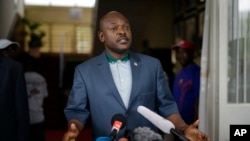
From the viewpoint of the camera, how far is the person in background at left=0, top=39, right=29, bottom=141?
9.93 feet

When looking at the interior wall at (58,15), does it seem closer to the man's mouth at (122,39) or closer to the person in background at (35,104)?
the person in background at (35,104)

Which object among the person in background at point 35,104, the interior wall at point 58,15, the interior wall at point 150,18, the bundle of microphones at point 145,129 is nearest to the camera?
the bundle of microphones at point 145,129

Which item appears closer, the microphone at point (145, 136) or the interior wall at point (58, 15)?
the microphone at point (145, 136)

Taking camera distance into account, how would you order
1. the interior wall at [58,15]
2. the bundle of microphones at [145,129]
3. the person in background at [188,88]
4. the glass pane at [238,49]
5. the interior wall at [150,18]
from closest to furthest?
the bundle of microphones at [145,129]
the glass pane at [238,49]
the person in background at [188,88]
the interior wall at [150,18]
the interior wall at [58,15]

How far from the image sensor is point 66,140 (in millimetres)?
1657

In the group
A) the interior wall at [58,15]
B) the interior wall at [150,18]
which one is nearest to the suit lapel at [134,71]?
the interior wall at [150,18]

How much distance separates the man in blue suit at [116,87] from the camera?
2.02 m

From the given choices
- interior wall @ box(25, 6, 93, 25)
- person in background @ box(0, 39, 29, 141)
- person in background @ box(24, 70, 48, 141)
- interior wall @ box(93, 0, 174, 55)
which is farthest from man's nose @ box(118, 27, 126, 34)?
interior wall @ box(25, 6, 93, 25)

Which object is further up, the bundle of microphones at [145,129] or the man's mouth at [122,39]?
the man's mouth at [122,39]

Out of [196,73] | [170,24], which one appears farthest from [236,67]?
[170,24]

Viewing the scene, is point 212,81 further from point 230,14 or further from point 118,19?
point 118,19

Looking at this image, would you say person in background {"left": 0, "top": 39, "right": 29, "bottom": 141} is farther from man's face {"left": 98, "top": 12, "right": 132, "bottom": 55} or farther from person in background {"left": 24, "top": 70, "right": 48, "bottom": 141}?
man's face {"left": 98, "top": 12, "right": 132, "bottom": 55}

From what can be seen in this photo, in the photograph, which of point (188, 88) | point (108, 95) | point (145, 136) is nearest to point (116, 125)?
point (145, 136)

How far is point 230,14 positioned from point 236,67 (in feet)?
1.25
